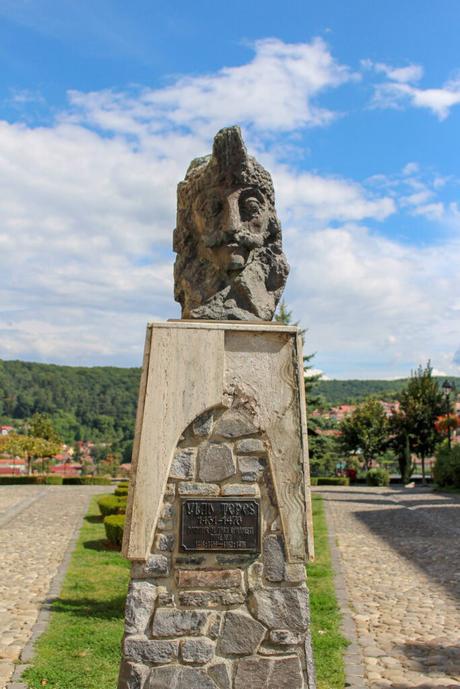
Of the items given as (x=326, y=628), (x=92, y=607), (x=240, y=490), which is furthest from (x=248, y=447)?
(x=92, y=607)

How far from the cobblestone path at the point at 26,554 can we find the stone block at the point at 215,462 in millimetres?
2464

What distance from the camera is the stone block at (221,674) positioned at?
3.96 m

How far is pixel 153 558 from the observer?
405cm

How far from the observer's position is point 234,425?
427cm

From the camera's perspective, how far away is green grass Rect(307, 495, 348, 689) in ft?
16.8

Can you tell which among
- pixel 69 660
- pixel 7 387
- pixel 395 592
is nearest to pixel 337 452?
pixel 395 592

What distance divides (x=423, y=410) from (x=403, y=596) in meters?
29.8

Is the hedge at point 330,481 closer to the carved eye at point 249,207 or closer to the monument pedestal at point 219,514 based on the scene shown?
the carved eye at point 249,207

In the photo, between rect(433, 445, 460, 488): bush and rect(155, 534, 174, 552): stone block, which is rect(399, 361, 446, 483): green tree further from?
rect(155, 534, 174, 552): stone block

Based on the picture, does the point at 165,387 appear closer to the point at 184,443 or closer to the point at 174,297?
the point at 184,443

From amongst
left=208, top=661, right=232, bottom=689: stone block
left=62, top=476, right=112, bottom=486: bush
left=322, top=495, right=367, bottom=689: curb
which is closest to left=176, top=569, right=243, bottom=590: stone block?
left=208, top=661, right=232, bottom=689: stone block

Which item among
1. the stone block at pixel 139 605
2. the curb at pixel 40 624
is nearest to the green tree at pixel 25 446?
the curb at pixel 40 624

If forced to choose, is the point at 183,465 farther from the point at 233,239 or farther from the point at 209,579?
the point at 233,239

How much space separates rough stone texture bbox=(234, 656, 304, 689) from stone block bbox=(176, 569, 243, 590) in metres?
0.45
